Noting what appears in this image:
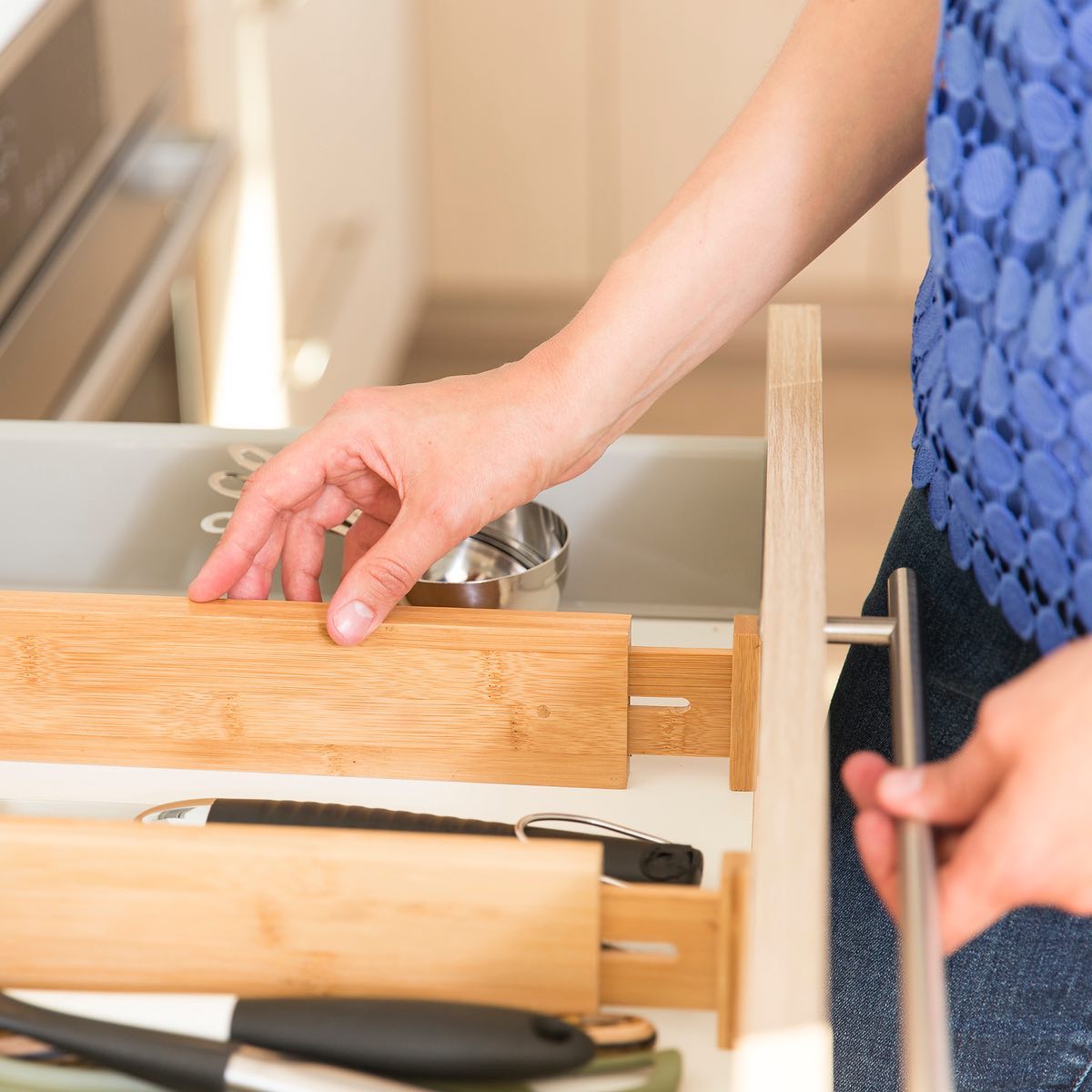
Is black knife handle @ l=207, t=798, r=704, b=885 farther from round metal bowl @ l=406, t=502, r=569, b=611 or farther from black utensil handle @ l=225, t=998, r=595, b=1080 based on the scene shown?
round metal bowl @ l=406, t=502, r=569, b=611

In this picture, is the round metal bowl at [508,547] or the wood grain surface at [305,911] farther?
the round metal bowl at [508,547]

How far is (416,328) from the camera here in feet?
9.20

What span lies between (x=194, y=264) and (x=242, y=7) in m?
0.39

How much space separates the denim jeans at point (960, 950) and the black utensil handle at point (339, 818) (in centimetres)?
22

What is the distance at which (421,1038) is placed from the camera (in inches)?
16.1

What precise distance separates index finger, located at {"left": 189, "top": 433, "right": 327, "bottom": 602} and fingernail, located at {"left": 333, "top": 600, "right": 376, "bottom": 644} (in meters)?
0.10

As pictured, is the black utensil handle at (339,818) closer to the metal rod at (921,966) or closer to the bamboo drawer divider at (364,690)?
the bamboo drawer divider at (364,690)

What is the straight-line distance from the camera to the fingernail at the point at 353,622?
602 millimetres

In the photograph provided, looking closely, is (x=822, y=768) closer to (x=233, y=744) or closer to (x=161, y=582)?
(x=233, y=744)

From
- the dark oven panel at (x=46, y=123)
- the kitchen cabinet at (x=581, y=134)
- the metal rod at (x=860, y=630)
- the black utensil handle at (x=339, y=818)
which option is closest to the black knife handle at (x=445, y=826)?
the black utensil handle at (x=339, y=818)

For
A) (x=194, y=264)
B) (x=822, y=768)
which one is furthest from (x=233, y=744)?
(x=194, y=264)

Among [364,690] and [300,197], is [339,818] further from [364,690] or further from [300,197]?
[300,197]

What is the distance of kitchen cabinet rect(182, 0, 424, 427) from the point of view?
1.62 metres

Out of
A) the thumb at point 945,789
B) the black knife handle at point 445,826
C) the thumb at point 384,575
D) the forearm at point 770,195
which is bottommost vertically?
the thumb at point 945,789
